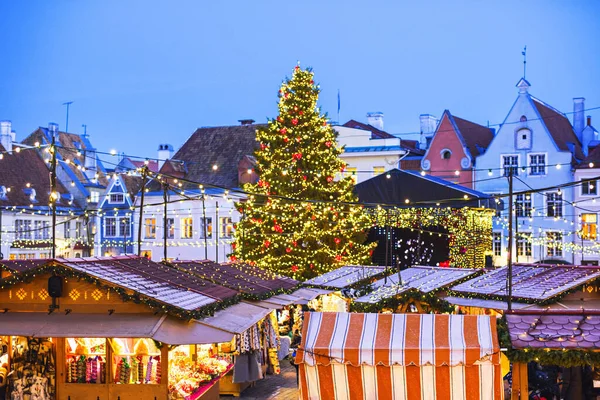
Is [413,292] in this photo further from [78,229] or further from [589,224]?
[78,229]

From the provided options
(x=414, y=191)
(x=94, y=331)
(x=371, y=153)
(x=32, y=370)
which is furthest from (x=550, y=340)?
(x=371, y=153)

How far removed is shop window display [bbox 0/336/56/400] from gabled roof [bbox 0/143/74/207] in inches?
1524

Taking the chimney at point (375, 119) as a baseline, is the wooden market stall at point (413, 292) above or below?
below

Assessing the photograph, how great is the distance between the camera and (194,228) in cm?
5197

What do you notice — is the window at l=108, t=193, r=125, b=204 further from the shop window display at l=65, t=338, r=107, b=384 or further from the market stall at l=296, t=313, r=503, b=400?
the market stall at l=296, t=313, r=503, b=400

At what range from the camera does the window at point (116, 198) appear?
181 feet

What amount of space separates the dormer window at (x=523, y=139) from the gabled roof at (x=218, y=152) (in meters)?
15.5

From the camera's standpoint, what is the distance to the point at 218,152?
54.5 metres

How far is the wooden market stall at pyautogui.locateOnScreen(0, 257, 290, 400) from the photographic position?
47.0 ft

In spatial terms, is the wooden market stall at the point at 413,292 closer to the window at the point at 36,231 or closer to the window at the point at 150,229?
the window at the point at 150,229

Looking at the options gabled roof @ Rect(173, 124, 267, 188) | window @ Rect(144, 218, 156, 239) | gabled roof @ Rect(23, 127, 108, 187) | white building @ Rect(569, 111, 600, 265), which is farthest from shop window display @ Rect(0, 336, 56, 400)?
gabled roof @ Rect(23, 127, 108, 187)

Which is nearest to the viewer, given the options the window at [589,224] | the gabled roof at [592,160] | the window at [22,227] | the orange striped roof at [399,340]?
the orange striped roof at [399,340]

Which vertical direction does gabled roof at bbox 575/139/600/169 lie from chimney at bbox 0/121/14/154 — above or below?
below

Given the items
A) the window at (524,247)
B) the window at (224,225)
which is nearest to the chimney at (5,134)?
the window at (224,225)
